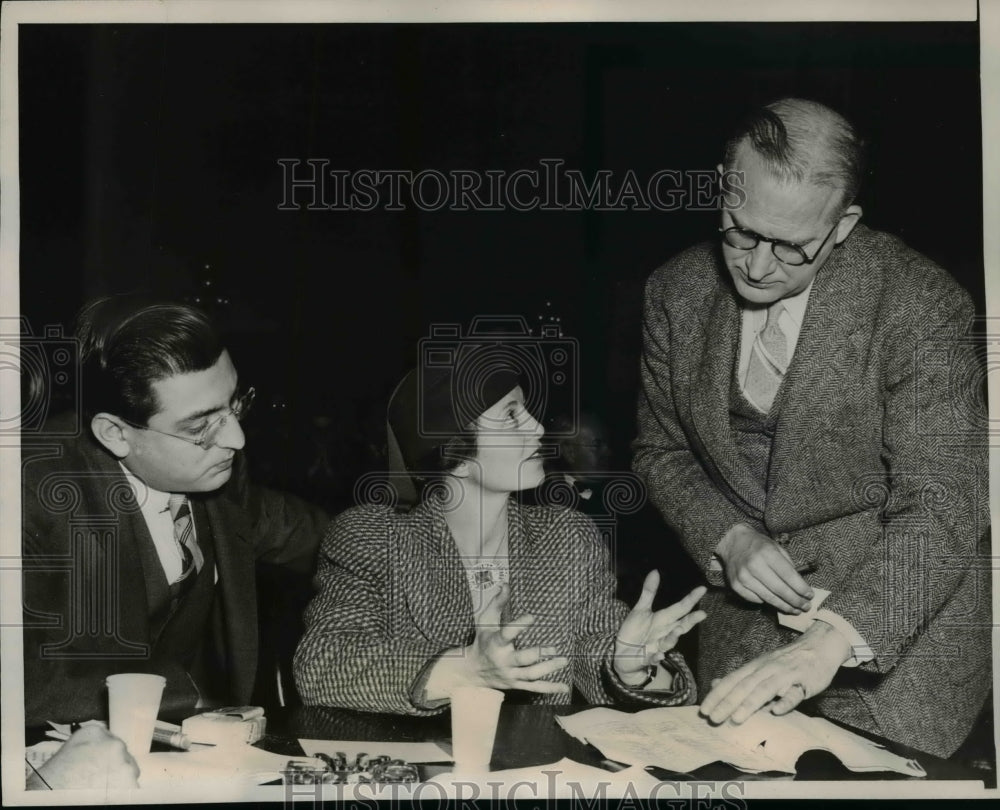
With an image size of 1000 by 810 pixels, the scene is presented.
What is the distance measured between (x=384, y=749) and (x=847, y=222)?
178 cm

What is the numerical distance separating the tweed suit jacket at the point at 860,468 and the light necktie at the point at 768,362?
0.03 metres

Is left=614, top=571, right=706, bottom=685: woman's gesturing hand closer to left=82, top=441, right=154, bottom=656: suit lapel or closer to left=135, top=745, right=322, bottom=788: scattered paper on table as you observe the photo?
left=135, top=745, right=322, bottom=788: scattered paper on table


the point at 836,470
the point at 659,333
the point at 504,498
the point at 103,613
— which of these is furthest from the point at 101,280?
the point at 836,470

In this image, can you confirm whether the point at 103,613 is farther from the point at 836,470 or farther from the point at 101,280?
the point at 836,470

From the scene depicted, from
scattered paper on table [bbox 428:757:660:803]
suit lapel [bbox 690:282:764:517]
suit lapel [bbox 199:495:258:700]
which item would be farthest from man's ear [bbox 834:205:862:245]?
suit lapel [bbox 199:495:258:700]

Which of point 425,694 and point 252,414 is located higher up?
point 252,414

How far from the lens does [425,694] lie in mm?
2721

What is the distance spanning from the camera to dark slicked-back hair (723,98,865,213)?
8.96 feet

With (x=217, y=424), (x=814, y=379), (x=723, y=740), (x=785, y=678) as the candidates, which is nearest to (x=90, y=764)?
(x=217, y=424)

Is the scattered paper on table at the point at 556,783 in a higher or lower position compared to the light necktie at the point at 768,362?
lower

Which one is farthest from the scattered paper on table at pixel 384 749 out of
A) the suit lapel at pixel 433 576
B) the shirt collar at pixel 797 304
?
the shirt collar at pixel 797 304

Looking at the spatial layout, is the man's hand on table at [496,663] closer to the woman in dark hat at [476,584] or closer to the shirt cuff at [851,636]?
the woman in dark hat at [476,584]

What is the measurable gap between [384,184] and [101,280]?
2.52ft

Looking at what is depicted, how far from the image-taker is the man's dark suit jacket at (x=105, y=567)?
2.79 metres
